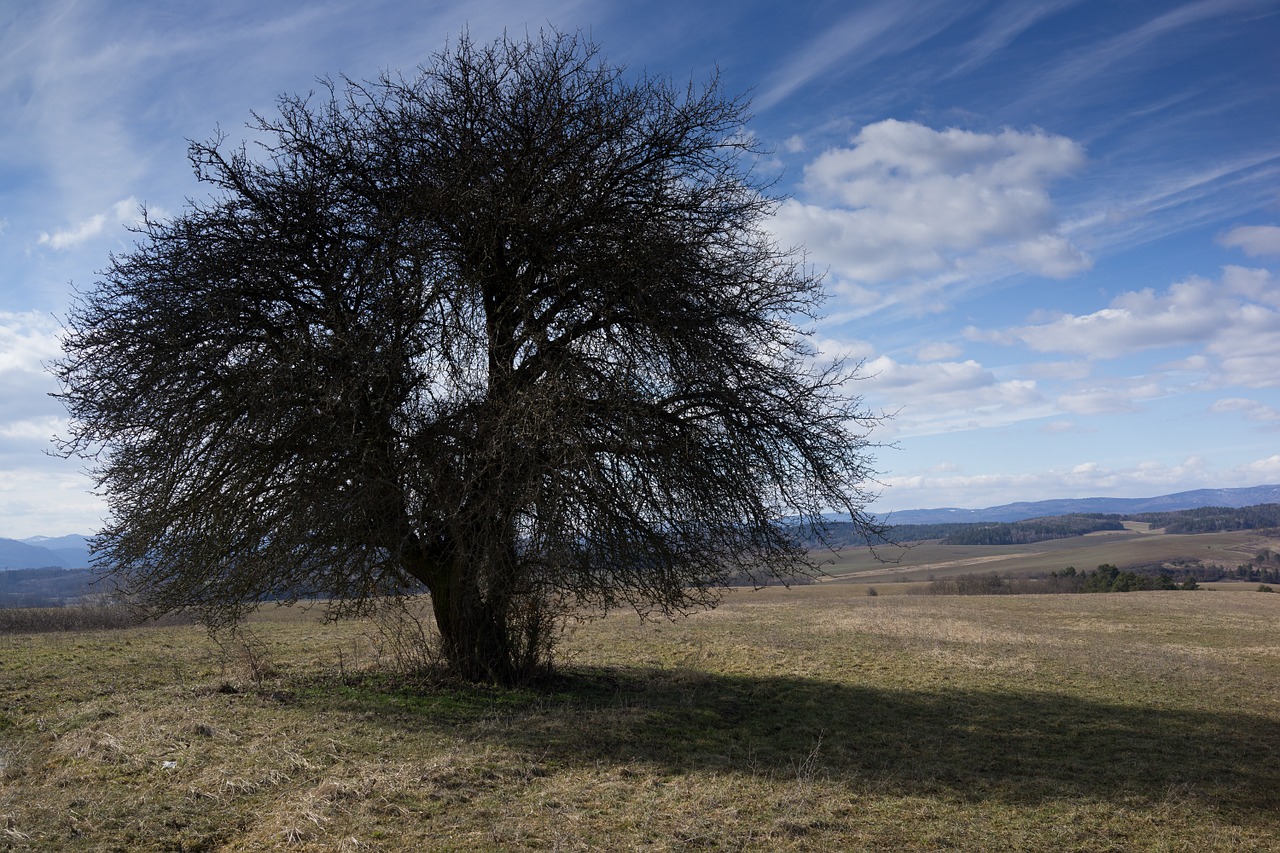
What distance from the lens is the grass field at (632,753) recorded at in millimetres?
6973

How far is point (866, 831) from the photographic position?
7.35 metres

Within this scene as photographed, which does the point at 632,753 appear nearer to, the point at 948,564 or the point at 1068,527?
the point at 948,564

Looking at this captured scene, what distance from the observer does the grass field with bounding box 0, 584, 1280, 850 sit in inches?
275

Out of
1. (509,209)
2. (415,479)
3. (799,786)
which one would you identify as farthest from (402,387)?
(799,786)

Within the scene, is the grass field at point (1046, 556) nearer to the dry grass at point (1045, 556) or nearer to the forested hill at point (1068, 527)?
the dry grass at point (1045, 556)

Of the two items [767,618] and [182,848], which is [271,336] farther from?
[767,618]

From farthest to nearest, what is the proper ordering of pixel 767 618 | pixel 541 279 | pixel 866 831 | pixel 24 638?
pixel 767 618, pixel 24 638, pixel 541 279, pixel 866 831

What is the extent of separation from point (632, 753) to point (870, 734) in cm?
390

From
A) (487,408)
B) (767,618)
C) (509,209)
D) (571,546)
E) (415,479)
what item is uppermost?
(509,209)

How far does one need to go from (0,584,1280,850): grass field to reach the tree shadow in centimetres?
6

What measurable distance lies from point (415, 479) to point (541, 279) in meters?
3.35

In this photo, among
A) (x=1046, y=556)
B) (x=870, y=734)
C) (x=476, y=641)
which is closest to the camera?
(x=870, y=734)

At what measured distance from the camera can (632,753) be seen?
9.55 metres

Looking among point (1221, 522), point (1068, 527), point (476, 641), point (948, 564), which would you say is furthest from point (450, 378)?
point (1221, 522)
